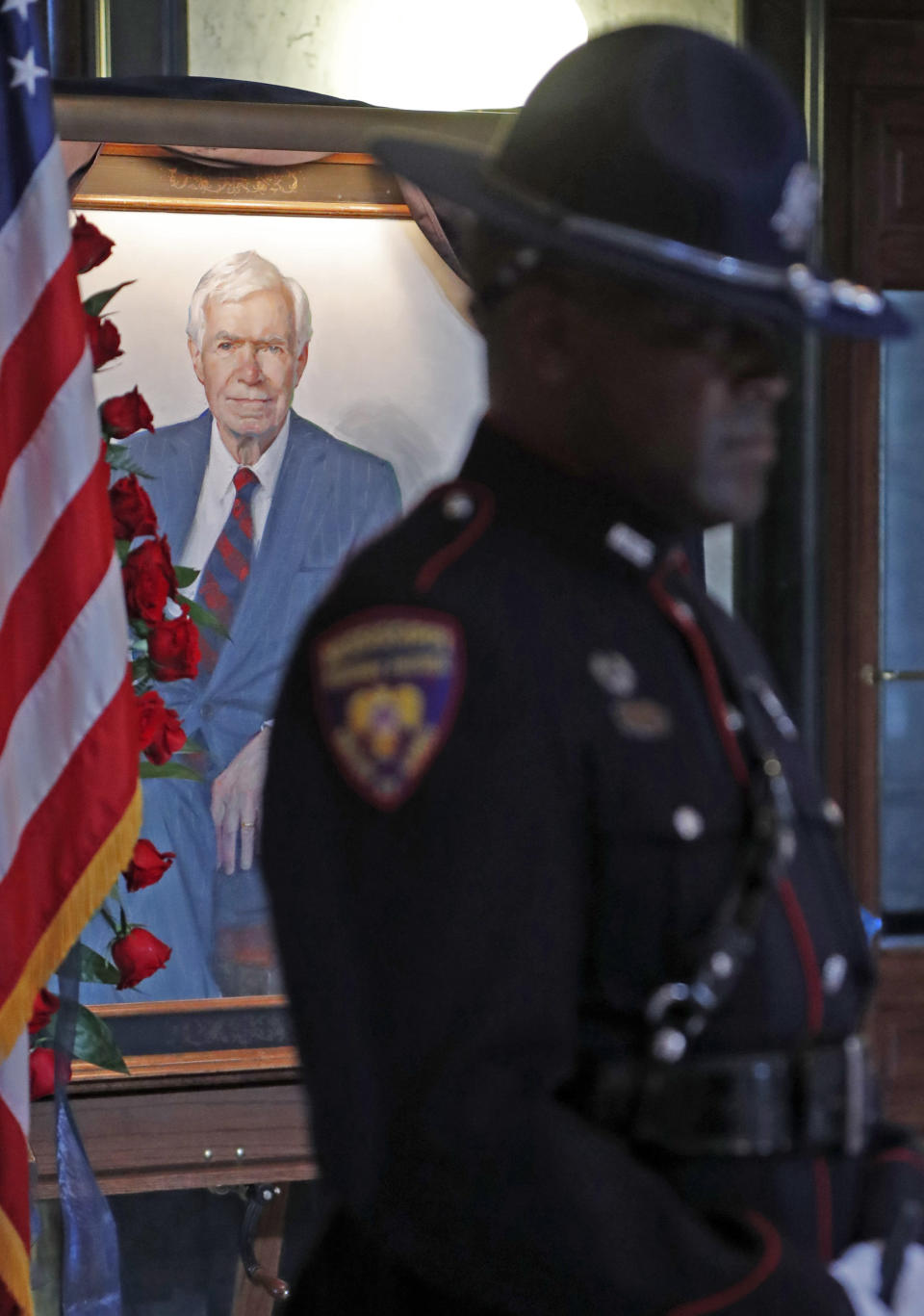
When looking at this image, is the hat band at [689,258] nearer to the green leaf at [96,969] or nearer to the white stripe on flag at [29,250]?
the white stripe on flag at [29,250]

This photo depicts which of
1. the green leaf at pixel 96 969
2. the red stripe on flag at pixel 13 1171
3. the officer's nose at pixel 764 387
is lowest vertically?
→ the red stripe on flag at pixel 13 1171

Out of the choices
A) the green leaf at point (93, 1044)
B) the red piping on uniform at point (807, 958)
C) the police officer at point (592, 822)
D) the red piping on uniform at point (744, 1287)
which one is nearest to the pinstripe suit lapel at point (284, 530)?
the green leaf at point (93, 1044)

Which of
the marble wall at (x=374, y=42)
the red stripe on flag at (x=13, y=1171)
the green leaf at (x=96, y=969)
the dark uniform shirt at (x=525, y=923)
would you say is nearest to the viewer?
the dark uniform shirt at (x=525, y=923)

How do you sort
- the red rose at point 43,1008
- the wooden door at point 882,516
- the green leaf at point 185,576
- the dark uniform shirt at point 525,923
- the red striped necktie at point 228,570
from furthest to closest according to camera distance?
1. the wooden door at point 882,516
2. the red striped necktie at point 228,570
3. the green leaf at point 185,576
4. the red rose at point 43,1008
5. the dark uniform shirt at point 525,923

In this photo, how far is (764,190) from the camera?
89cm

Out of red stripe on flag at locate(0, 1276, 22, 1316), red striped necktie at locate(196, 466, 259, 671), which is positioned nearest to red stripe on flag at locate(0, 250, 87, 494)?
red striped necktie at locate(196, 466, 259, 671)

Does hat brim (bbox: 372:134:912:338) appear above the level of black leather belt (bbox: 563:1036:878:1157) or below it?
above

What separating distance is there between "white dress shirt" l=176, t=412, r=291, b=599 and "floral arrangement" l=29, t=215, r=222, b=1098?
0.95 feet

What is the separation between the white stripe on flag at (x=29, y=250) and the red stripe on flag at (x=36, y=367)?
1 cm

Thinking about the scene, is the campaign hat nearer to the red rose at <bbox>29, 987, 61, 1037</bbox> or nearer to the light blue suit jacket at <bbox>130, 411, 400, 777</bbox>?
the red rose at <bbox>29, 987, 61, 1037</bbox>

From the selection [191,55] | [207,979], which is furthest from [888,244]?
[207,979]

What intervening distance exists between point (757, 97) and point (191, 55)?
230 cm

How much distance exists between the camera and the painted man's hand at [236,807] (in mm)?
2525

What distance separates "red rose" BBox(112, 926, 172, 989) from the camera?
2.27m
